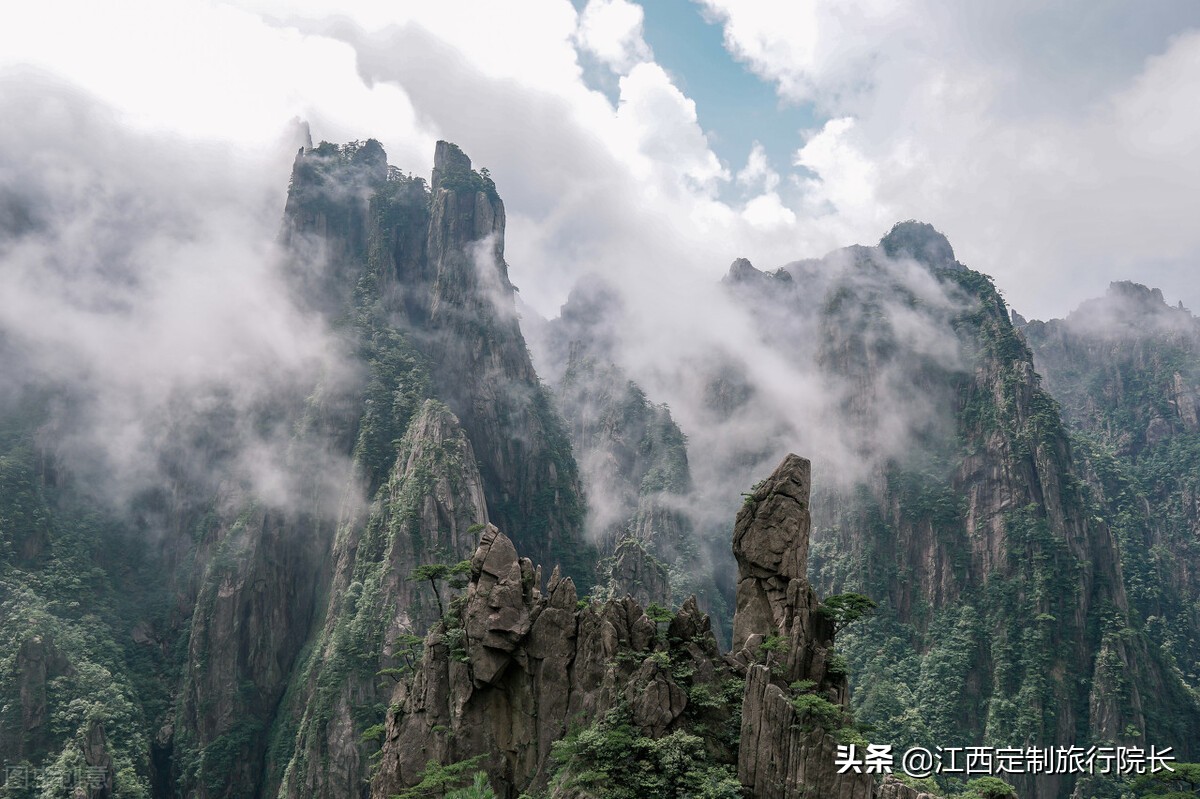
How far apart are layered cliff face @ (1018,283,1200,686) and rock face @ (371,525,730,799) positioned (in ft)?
354

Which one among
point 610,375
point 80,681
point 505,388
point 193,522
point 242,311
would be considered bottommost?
point 80,681

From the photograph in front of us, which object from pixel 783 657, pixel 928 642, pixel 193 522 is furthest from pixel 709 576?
pixel 783 657

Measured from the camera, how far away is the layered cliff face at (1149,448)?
133250 mm

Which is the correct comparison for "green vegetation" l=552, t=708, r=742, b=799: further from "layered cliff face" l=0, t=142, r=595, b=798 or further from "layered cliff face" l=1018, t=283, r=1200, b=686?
"layered cliff face" l=1018, t=283, r=1200, b=686

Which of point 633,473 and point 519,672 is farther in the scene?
point 633,473

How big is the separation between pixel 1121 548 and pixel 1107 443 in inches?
1889

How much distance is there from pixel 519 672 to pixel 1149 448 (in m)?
183

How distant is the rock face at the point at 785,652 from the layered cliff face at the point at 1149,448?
10351cm

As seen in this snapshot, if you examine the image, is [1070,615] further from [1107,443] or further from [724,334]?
[724,334]

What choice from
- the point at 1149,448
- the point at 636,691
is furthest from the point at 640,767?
the point at 1149,448

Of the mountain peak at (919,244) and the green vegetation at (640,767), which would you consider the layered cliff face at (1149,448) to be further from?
the green vegetation at (640,767)

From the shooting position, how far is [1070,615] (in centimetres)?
10806

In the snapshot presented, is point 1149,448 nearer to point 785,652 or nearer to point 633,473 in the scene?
point 633,473

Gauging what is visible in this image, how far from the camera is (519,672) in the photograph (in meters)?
38.6
